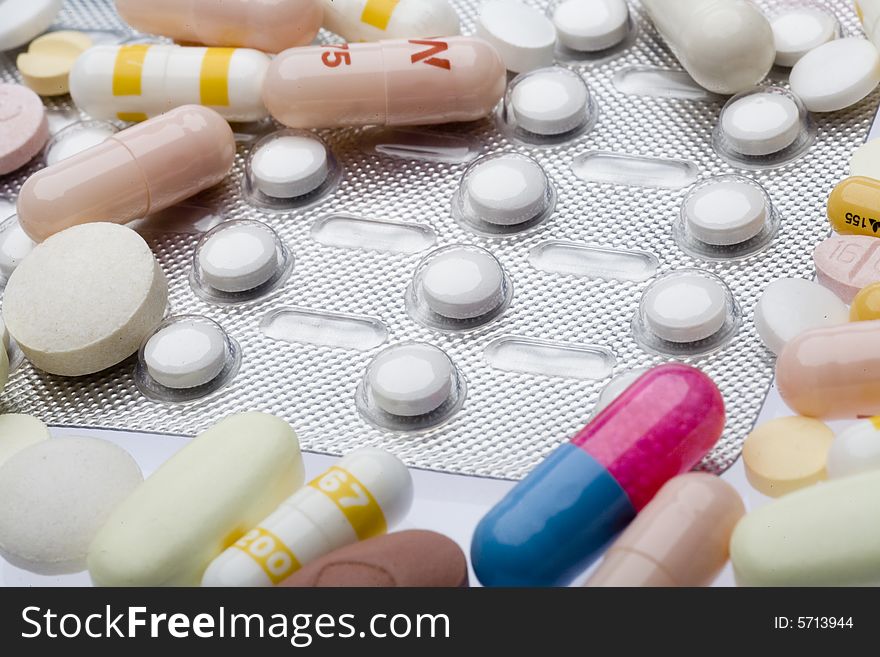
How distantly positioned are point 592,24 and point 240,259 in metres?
0.48

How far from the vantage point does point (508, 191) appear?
131 cm

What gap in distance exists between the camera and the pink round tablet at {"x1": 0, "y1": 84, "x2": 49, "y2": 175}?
143 centimetres

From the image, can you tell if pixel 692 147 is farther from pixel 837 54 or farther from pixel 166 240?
pixel 166 240

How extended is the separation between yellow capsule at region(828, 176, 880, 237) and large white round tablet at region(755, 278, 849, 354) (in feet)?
0.24

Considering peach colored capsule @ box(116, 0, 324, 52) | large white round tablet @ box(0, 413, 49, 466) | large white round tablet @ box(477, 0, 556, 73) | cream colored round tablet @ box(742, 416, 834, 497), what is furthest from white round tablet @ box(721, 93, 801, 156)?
large white round tablet @ box(0, 413, 49, 466)

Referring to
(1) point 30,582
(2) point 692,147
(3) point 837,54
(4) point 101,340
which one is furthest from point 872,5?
(1) point 30,582

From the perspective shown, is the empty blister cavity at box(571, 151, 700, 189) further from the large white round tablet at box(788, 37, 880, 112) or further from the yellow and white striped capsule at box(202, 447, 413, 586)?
the yellow and white striped capsule at box(202, 447, 413, 586)

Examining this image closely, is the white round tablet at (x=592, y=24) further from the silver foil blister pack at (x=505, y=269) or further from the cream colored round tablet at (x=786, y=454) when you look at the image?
the cream colored round tablet at (x=786, y=454)

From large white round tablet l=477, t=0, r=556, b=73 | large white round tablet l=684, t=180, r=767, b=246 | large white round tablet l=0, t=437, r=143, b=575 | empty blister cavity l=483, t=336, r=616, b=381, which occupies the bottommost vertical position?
large white round tablet l=0, t=437, r=143, b=575

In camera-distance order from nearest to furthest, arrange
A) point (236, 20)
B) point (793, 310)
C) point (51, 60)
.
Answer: point (793, 310) < point (236, 20) < point (51, 60)

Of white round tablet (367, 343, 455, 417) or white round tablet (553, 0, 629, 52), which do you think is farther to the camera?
white round tablet (553, 0, 629, 52)

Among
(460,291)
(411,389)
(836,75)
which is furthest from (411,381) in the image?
(836,75)

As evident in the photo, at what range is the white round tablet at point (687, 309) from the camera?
120cm

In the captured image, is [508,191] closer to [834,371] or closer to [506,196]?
[506,196]
